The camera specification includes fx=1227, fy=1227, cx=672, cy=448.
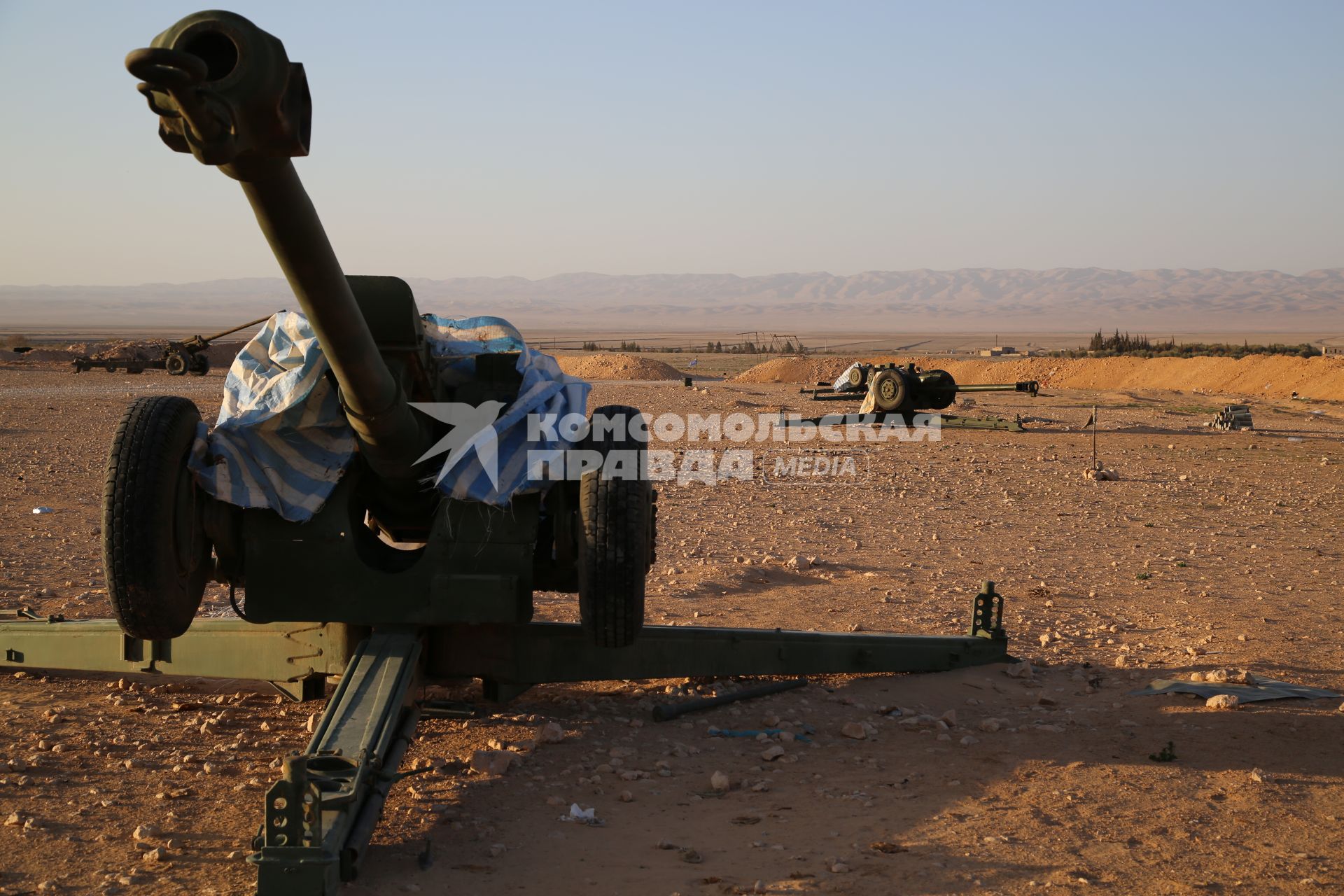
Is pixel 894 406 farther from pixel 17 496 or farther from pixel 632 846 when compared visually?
pixel 632 846

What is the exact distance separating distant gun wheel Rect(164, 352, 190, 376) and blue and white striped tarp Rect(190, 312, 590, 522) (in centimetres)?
3052

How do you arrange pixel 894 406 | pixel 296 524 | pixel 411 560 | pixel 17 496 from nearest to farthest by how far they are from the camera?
pixel 296 524 → pixel 411 560 → pixel 17 496 → pixel 894 406

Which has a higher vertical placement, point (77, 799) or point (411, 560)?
point (411, 560)

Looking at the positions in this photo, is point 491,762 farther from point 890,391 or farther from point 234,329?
point 890,391

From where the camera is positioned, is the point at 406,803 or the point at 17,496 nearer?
the point at 406,803

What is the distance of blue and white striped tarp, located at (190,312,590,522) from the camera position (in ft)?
17.4

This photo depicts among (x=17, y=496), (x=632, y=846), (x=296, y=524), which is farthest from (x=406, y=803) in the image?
(x=17, y=496)

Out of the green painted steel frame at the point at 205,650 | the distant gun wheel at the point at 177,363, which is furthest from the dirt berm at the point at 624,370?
the green painted steel frame at the point at 205,650

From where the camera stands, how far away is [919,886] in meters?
4.01

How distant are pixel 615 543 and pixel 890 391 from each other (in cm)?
1692

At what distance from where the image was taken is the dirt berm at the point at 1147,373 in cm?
3425

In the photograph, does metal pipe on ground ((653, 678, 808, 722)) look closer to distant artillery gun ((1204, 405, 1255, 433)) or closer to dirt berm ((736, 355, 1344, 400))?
distant artillery gun ((1204, 405, 1255, 433))

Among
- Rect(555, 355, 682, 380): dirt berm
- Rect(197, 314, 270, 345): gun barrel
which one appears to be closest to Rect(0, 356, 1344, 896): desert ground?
Rect(197, 314, 270, 345): gun barrel

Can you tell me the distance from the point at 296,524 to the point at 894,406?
55.8 ft
